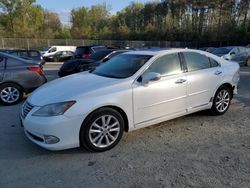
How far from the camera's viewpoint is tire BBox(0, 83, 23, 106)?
683cm

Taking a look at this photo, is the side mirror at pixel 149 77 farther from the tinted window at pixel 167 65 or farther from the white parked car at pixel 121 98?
the tinted window at pixel 167 65

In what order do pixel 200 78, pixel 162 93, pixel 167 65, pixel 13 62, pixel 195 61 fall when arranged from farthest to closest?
pixel 13 62 → pixel 195 61 → pixel 200 78 → pixel 167 65 → pixel 162 93

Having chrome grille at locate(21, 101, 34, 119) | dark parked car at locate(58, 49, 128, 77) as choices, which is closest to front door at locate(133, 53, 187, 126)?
chrome grille at locate(21, 101, 34, 119)

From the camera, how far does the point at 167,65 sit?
15.4 feet

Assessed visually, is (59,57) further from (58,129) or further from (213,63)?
(58,129)

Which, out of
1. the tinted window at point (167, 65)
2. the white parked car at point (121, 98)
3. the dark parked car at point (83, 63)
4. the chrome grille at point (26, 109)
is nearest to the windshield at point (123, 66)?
the white parked car at point (121, 98)

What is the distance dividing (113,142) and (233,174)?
69.1 inches

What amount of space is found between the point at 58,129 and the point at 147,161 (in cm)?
132

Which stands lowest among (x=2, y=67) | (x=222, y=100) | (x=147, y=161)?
(x=147, y=161)

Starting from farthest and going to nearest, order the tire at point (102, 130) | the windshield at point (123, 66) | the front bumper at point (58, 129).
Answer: the windshield at point (123, 66) → the tire at point (102, 130) → the front bumper at point (58, 129)

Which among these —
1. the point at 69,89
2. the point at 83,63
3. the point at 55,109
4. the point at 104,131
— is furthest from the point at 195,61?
the point at 83,63

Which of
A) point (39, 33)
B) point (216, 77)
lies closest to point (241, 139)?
point (216, 77)

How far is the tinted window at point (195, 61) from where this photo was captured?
196 inches

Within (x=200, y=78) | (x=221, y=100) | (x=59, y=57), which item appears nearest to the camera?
(x=200, y=78)
